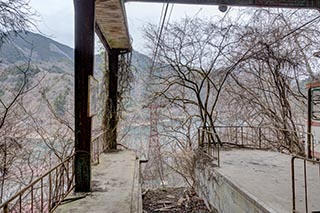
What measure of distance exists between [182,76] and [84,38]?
6.17 meters

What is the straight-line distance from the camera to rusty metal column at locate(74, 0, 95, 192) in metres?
4.11

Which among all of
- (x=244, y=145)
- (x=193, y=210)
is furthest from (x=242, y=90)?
(x=193, y=210)

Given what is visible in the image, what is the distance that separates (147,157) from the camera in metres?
11.0

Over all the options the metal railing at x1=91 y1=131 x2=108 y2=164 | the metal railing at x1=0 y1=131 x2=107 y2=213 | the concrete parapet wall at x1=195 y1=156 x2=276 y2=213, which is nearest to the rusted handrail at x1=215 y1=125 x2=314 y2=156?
the concrete parapet wall at x1=195 y1=156 x2=276 y2=213

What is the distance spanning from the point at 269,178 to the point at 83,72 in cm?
401

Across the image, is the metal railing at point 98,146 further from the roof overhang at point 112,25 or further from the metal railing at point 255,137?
the metal railing at point 255,137

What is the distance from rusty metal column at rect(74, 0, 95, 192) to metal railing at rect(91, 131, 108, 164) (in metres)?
2.19

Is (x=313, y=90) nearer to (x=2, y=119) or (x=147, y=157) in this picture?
(x=147, y=157)

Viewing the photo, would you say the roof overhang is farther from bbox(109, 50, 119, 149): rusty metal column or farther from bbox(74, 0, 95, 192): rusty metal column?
bbox(74, 0, 95, 192): rusty metal column

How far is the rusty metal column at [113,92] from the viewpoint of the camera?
8305 millimetres

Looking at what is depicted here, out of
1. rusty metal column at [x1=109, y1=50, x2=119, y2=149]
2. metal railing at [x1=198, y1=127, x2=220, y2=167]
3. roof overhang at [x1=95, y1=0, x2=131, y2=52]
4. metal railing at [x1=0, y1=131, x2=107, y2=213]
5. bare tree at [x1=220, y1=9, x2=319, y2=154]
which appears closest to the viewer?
metal railing at [x1=0, y1=131, x2=107, y2=213]

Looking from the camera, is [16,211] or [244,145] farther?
[244,145]

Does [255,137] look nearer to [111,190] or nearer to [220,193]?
[220,193]

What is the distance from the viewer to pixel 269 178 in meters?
5.65
